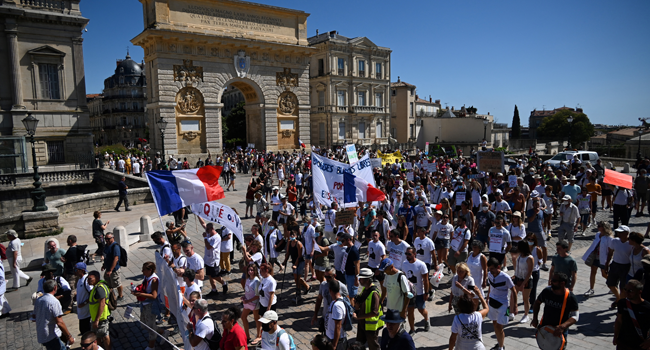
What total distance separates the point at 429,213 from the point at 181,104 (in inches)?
1096

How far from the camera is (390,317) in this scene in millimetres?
5691

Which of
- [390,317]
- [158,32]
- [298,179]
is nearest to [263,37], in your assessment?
[158,32]

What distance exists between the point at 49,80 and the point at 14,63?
224 centimetres

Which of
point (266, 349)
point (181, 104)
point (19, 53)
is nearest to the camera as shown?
point (266, 349)

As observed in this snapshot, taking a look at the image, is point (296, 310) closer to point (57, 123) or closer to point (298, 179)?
point (298, 179)

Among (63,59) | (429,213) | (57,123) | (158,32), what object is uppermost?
(158,32)

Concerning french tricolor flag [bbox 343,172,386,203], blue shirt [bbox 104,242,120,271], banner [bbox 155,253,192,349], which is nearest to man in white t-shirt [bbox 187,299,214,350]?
banner [bbox 155,253,192,349]

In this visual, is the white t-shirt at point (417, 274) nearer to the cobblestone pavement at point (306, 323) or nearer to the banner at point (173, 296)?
the cobblestone pavement at point (306, 323)

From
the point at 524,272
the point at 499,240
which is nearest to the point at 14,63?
the point at 499,240

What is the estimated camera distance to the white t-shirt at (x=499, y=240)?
333 inches

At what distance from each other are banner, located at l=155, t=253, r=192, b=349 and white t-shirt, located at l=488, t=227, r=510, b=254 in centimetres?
612

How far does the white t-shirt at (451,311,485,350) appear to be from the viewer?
521 cm

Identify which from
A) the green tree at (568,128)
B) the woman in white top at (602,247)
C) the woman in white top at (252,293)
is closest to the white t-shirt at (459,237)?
the woman in white top at (602,247)

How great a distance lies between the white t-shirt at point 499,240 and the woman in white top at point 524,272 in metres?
1.12
